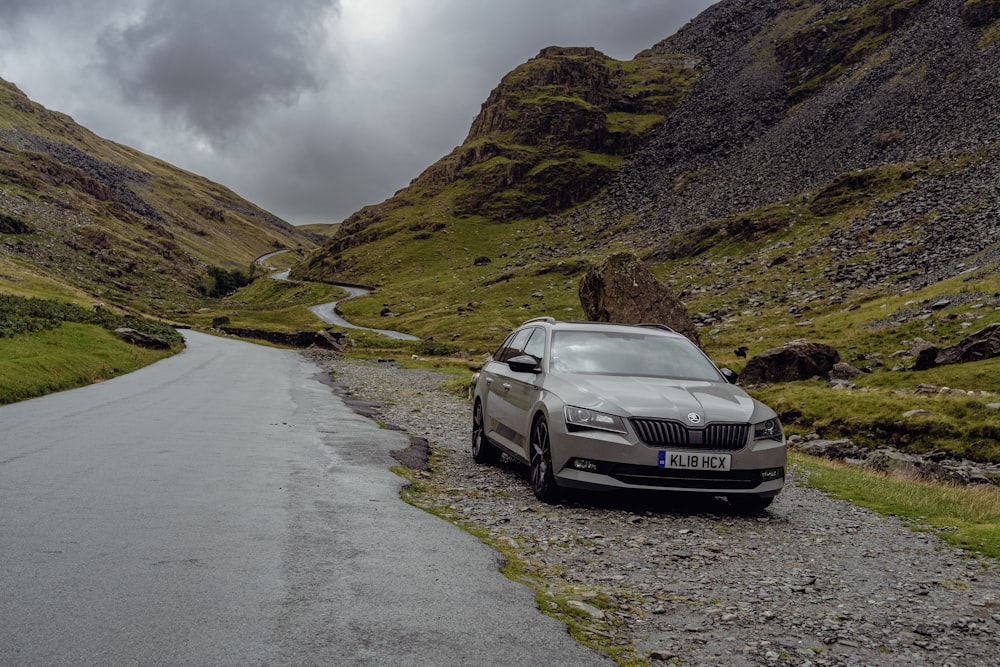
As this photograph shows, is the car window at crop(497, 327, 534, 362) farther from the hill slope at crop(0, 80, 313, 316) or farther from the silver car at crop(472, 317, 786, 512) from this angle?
the hill slope at crop(0, 80, 313, 316)

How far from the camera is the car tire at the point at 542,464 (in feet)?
28.1

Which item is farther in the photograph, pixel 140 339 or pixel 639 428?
pixel 140 339

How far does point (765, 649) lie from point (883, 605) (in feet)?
4.99

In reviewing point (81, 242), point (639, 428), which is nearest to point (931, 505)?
point (639, 428)

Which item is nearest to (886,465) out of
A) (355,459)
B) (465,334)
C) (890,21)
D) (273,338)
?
(355,459)

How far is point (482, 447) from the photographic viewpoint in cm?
1181

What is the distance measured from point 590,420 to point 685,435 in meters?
1.08

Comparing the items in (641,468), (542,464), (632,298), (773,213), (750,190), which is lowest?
(542,464)

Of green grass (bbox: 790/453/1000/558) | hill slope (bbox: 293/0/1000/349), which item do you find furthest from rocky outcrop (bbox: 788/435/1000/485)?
hill slope (bbox: 293/0/1000/349)

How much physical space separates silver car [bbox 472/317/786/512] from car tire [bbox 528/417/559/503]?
0.01m

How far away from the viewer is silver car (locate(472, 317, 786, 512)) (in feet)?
26.4

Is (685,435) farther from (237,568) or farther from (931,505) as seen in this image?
(237,568)

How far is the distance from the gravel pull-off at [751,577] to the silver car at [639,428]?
412 millimetres

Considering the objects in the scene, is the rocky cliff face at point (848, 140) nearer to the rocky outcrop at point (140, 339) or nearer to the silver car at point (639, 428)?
the silver car at point (639, 428)
